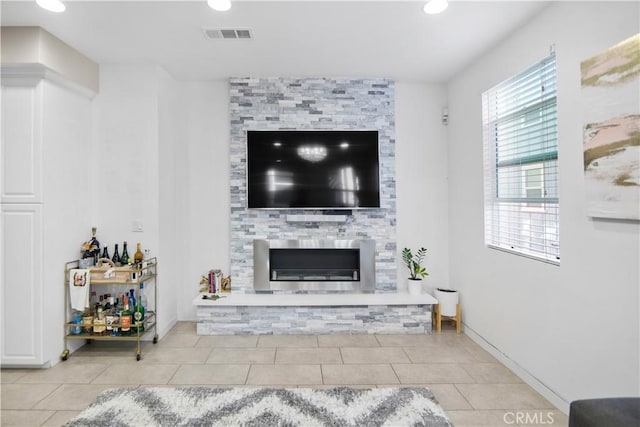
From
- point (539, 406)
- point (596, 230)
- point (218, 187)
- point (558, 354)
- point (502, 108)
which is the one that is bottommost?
point (539, 406)

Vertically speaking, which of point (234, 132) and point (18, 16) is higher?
point (18, 16)

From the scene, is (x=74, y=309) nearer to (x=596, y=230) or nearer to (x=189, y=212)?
(x=189, y=212)

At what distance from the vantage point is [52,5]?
7.75 ft

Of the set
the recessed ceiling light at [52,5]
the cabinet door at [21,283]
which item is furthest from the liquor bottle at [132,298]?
the recessed ceiling light at [52,5]

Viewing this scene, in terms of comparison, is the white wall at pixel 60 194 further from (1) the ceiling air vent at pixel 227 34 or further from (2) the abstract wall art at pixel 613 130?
(2) the abstract wall art at pixel 613 130

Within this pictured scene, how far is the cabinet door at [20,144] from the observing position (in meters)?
2.78

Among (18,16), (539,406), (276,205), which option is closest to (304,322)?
(276,205)

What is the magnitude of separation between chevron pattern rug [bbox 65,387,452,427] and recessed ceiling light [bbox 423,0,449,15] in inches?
106

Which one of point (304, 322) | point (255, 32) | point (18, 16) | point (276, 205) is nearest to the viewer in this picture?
point (18, 16)

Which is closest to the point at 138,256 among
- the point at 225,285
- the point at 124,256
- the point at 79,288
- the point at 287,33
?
the point at 124,256

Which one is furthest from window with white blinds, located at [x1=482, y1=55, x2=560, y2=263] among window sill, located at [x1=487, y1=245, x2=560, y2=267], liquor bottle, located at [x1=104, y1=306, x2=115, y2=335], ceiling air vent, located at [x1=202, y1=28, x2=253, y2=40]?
liquor bottle, located at [x1=104, y1=306, x2=115, y2=335]

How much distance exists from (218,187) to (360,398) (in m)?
2.68

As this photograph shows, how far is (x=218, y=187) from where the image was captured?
398 cm

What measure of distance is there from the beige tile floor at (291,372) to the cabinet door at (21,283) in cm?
19
